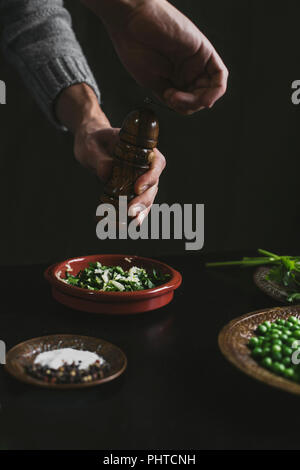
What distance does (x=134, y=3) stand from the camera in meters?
1.15

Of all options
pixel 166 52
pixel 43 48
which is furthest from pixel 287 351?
pixel 43 48

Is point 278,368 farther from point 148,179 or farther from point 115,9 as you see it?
point 115,9

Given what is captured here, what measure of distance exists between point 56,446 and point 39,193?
1.60m

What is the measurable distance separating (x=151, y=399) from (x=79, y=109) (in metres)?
1.00

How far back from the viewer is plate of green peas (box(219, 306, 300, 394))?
2.91ft

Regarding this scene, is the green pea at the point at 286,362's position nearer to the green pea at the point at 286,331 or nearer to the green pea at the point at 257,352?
the green pea at the point at 257,352

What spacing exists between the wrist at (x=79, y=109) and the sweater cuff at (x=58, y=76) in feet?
0.07

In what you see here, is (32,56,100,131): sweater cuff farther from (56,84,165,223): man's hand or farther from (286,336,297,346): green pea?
(286,336,297,346): green pea

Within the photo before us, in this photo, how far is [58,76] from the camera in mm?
1660

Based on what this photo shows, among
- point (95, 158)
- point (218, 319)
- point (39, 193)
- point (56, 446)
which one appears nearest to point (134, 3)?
point (95, 158)

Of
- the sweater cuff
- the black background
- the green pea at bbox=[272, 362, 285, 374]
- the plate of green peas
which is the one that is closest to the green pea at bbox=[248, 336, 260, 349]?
the plate of green peas

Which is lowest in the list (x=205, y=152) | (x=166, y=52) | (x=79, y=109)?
(x=205, y=152)

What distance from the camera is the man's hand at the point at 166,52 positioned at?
1.16 meters

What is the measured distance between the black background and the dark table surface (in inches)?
38.7
